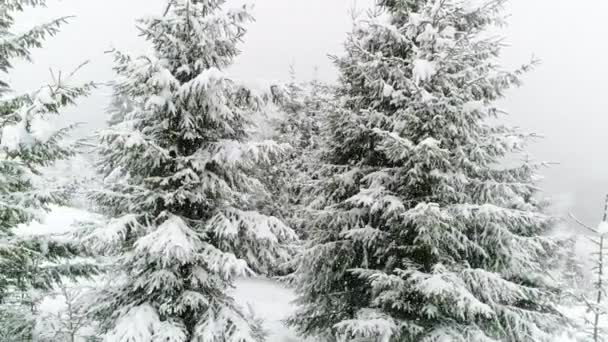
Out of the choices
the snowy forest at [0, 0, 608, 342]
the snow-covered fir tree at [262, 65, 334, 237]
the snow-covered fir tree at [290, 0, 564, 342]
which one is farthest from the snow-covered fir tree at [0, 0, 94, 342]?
the snow-covered fir tree at [262, 65, 334, 237]

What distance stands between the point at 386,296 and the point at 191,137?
485 cm

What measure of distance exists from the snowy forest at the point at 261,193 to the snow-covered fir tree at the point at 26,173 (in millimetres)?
33

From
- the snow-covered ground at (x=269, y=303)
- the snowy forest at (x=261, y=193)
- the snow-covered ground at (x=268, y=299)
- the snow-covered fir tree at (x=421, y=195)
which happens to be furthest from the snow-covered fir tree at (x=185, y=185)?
the snow-covered ground at (x=268, y=299)

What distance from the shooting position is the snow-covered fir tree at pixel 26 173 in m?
5.41

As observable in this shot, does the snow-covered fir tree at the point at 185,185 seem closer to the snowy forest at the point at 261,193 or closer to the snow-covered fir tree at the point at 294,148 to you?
the snowy forest at the point at 261,193

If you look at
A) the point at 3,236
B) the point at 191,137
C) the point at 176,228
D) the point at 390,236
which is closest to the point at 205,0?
the point at 191,137

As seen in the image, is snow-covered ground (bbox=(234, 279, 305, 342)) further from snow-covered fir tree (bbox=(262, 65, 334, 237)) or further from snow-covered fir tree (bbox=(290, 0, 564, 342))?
snow-covered fir tree (bbox=(290, 0, 564, 342))

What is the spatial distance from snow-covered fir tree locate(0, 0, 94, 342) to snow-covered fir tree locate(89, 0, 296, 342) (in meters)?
0.80

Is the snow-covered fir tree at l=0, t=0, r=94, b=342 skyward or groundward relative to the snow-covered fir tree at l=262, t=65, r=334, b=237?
groundward

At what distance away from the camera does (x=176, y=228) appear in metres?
6.67

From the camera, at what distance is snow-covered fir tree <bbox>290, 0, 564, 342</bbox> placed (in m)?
8.36

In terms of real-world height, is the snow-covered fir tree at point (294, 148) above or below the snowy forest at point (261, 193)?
above

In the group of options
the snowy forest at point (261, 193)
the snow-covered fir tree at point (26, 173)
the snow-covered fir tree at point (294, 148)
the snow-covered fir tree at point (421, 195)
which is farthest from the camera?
the snow-covered fir tree at point (294, 148)

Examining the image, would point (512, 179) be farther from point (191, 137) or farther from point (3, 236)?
point (3, 236)
